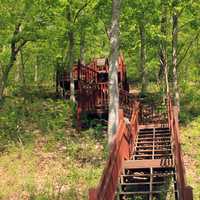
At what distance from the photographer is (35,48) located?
2848 cm

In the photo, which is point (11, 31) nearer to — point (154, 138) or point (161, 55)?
point (161, 55)

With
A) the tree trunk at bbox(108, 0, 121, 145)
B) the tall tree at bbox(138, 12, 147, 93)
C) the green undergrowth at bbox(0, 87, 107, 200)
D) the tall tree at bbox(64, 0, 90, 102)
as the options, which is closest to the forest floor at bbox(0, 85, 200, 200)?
the green undergrowth at bbox(0, 87, 107, 200)

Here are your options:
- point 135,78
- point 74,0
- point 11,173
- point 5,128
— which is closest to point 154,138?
point 11,173

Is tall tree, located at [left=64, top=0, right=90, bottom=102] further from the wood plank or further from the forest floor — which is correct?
the wood plank

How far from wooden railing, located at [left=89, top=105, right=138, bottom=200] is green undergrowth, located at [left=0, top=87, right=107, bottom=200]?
259 cm

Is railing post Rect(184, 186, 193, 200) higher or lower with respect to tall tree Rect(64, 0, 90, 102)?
lower

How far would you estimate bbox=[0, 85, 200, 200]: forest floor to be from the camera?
52.6 ft

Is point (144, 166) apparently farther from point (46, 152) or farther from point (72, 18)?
point (72, 18)

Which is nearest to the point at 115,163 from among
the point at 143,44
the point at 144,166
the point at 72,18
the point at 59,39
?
the point at 144,166

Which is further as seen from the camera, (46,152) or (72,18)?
(72,18)

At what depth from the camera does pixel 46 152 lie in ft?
65.7

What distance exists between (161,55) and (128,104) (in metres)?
4.61

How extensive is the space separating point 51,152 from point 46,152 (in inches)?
9.1

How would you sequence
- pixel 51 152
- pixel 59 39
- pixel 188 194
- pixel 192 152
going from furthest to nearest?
1. pixel 59 39
2. pixel 51 152
3. pixel 192 152
4. pixel 188 194
